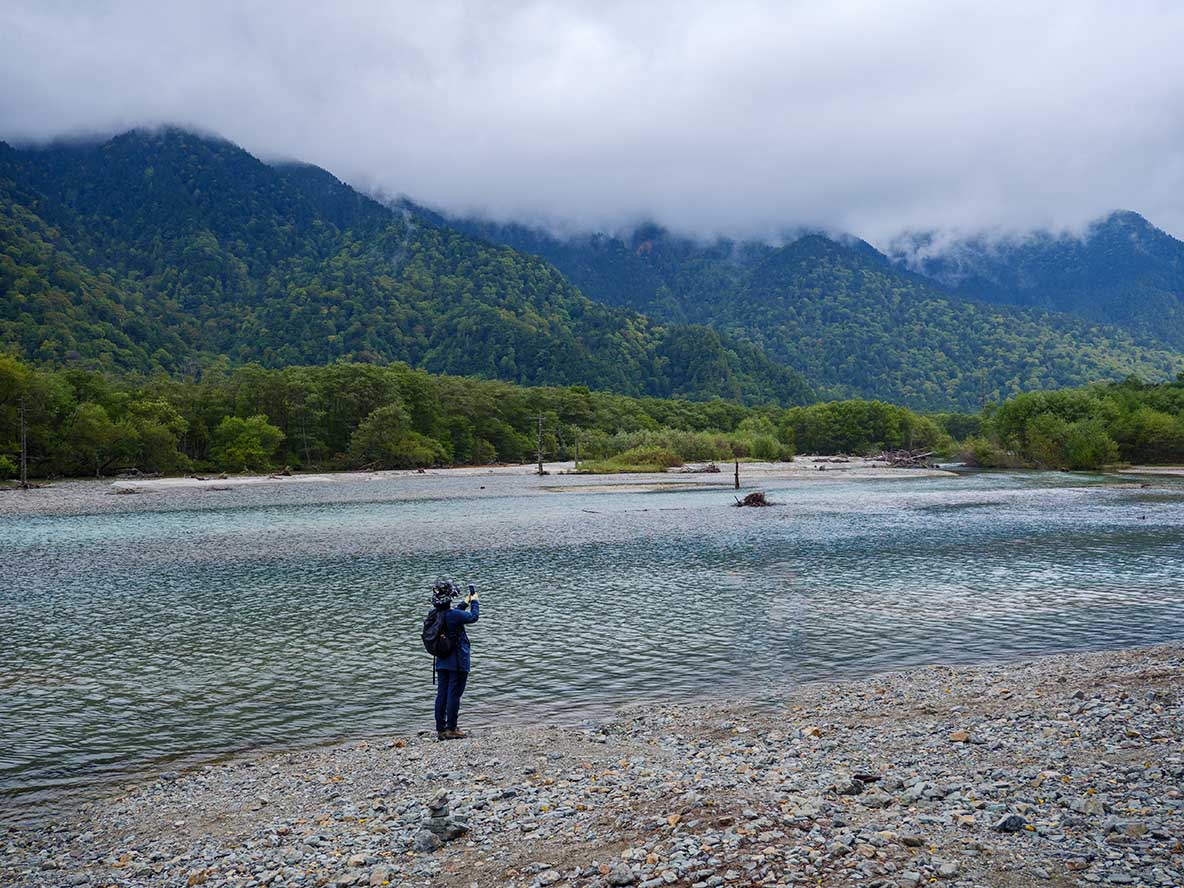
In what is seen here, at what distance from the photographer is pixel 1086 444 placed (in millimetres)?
117438

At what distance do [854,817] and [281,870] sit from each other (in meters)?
6.92

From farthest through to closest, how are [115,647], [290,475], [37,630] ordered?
[290,475]
[37,630]
[115,647]

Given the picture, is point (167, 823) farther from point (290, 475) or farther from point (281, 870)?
point (290, 475)

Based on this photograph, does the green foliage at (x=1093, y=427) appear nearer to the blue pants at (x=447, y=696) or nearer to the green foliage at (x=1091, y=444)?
the green foliage at (x=1091, y=444)

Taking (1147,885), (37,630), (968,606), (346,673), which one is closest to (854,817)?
(1147,885)

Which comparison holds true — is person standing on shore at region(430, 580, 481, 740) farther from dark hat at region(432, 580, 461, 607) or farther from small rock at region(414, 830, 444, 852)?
small rock at region(414, 830, 444, 852)

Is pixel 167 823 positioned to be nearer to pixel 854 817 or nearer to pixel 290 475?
pixel 854 817

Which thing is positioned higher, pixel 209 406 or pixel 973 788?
pixel 209 406

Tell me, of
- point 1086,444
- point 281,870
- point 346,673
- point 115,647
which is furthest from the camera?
point 1086,444

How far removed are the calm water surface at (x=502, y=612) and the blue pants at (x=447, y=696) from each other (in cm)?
151

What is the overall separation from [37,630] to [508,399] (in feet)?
545

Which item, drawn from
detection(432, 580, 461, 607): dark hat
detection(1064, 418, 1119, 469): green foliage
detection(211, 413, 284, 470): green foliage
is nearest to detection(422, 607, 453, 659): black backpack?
detection(432, 580, 461, 607): dark hat

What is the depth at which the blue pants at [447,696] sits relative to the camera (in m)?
14.7

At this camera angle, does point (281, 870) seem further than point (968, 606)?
No
